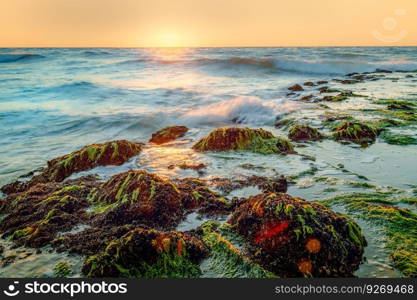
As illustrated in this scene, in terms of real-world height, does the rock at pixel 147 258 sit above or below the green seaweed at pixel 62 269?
above

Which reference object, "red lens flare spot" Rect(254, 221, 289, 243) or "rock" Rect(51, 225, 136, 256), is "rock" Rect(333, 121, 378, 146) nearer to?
"red lens flare spot" Rect(254, 221, 289, 243)

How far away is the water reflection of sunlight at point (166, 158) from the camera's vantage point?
533cm

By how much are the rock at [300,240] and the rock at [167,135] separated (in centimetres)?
449

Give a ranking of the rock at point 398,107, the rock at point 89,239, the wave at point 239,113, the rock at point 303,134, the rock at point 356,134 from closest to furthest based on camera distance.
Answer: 1. the rock at point 89,239
2. the rock at point 356,134
3. the rock at point 303,134
4. the rock at point 398,107
5. the wave at point 239,113

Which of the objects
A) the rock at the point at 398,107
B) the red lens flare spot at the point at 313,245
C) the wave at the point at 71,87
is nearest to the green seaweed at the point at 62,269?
the red lens flare spot at the point at 313,245

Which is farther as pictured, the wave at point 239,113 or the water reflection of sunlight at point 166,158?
the wave at point 239,113

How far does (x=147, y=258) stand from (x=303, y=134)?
16.6 ft

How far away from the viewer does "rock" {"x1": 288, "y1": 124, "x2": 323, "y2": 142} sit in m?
6.80

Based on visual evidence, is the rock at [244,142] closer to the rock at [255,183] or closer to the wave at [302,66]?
the rock at [255,183]

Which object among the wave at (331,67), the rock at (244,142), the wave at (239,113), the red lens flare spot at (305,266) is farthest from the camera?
the wave at (331,67)

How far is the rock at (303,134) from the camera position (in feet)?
22.3

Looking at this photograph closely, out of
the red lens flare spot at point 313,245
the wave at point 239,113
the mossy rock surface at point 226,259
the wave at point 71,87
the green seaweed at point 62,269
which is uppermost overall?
the wave at point 71,87

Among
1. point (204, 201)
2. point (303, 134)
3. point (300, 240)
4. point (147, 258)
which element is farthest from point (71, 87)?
point (300, 240)

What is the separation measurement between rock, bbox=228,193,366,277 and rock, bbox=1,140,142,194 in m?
3.24
